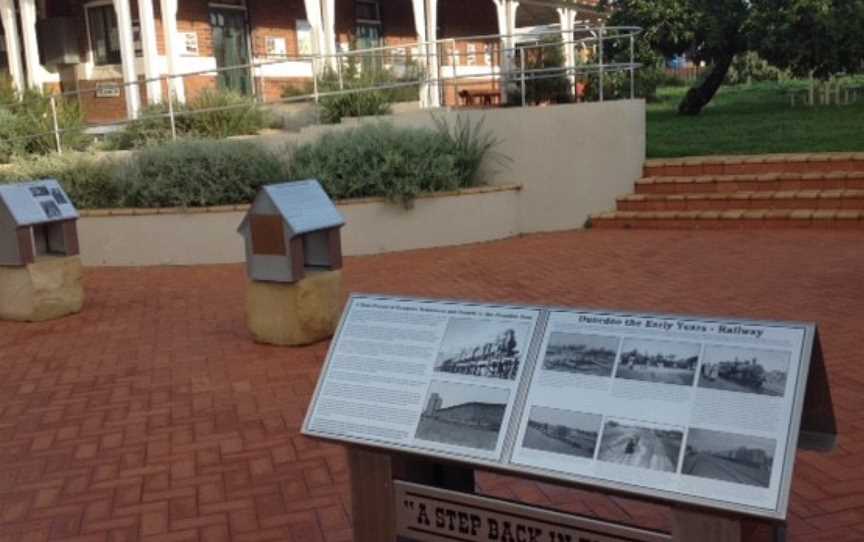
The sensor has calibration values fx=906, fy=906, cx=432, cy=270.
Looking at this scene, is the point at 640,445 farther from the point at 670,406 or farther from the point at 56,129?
the point at 56,129

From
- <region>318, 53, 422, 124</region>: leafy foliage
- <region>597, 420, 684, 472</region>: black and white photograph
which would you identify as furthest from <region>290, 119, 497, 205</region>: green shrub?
<region>597, 420, 684, 472</region>: black and white photograph

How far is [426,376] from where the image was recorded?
9.06ft

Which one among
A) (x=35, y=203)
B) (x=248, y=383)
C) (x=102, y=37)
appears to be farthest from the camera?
(x=102, y=37)

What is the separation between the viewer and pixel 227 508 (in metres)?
3.87

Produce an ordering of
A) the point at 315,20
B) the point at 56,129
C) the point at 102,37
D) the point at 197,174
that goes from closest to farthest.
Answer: the point at 197,174 < the point at 56,129 < the point at 315,20 < the point at 102,37

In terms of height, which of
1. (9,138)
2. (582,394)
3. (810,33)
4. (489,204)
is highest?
(810,33)

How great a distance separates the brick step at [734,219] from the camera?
1020cm

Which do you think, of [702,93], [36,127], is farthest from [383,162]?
[702,93]

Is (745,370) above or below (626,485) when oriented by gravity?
above

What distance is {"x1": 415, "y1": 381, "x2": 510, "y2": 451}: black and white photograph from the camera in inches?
102

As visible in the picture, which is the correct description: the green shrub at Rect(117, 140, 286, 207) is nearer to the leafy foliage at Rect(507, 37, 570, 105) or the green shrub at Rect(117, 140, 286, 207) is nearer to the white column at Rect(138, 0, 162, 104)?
the leafy foliage at Rect(507, 37, 570, 105)

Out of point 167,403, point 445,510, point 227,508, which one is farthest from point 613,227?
point 445,510

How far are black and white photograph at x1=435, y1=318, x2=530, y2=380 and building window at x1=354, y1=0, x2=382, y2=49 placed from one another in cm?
1981

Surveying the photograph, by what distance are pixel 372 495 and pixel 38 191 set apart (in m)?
6.08
